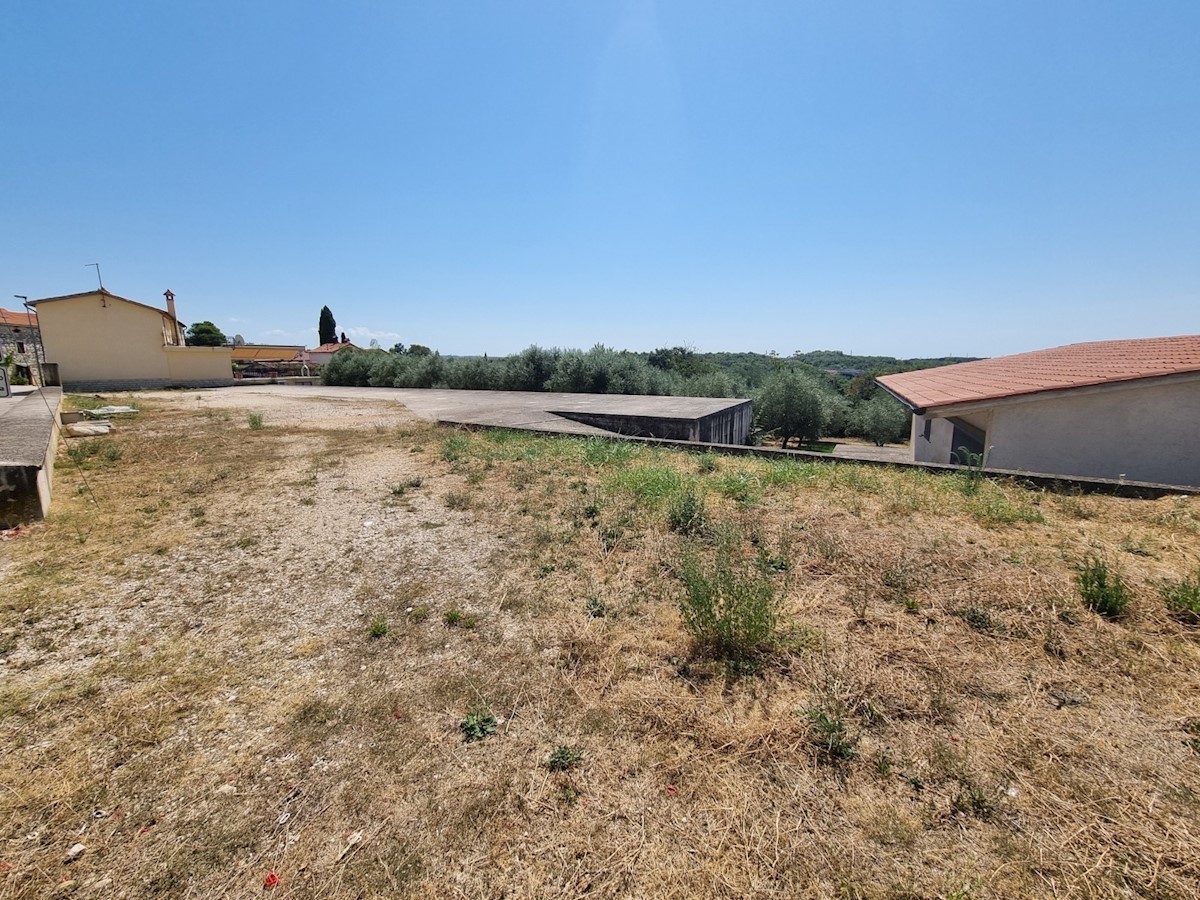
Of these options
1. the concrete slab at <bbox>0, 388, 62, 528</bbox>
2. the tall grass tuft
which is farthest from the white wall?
the concrete slab at <bbox>0, 388, 62, 528</bbox>

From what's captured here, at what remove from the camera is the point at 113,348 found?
2412cm

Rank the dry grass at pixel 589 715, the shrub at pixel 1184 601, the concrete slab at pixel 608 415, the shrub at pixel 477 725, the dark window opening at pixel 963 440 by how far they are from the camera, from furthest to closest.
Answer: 1. the dark window opening at pixel 963 440
2. the concrete slab at pixel 608 415
3. the shrub at pixel 1184 601
4. the shrub at pixel 477 725
5. the dry grass at pixel 589 715

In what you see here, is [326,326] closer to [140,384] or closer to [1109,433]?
[140,384]

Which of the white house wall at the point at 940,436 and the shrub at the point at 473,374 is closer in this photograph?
the white house wall at the point at 940,436

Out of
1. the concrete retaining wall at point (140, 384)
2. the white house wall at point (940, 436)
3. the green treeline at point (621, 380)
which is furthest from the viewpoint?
the concrete retaining wall at point (140, 384)

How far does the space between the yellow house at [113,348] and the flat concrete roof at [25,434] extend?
63.5 ft

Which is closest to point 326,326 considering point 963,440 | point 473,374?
point 473,374

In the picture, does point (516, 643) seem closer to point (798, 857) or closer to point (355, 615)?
point (355, 615)

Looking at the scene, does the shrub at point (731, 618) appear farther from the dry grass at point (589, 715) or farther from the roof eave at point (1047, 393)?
the roof eave at point (1047, 393)

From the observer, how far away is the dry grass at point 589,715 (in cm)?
156

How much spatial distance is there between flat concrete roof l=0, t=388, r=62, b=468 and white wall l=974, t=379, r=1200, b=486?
12.8 meters

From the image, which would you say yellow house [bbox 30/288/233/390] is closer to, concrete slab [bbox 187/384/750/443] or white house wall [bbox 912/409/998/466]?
concrete slab [bbox 187/384/750/443]

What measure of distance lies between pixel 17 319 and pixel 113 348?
692 inches

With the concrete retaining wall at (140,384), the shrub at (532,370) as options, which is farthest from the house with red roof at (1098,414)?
the concrete retaining wall at (140,384)
